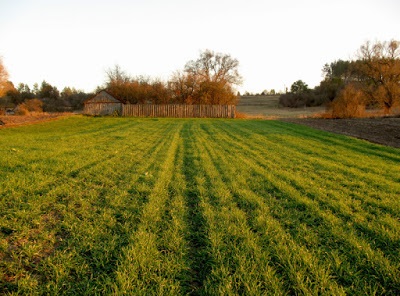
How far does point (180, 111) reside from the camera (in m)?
31.7

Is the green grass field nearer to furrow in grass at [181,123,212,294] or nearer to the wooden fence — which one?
furrow in grass at [181,123,212,294]

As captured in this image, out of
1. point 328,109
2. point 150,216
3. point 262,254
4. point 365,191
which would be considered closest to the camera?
point 262,254

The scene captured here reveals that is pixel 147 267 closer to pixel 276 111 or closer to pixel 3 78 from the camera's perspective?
pixel 3 78

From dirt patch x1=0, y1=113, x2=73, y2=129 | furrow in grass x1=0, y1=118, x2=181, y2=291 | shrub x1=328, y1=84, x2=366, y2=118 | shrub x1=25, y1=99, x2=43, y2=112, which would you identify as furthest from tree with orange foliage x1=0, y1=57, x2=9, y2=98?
shrub x1=328, y1=84, x2=366, y2=118

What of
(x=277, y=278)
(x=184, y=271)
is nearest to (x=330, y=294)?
(x=277, y=278)

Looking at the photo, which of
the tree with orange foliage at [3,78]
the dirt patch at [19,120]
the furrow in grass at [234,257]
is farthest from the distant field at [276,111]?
the tree with orange foliage at [3,78]

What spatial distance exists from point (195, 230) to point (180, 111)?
95.9ft

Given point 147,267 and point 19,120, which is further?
point 19,120

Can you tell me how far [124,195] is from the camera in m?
4.37

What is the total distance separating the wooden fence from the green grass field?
Answer: 25.6 metres

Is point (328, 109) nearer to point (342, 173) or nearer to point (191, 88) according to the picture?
point (191, 88)

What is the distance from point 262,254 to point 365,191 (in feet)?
11.4

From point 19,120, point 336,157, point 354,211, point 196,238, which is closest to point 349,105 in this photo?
point 336,157

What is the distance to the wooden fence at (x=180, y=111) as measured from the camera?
31.3 meters
